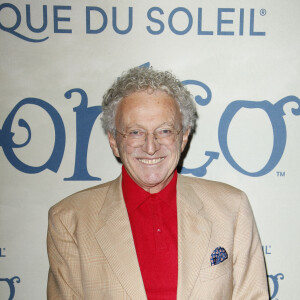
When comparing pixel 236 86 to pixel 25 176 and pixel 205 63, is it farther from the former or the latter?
pixel 25 176

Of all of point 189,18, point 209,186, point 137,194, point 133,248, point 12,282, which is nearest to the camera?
point 133,248

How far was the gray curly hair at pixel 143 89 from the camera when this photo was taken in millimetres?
1283

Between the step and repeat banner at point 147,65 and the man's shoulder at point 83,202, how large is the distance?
439mm

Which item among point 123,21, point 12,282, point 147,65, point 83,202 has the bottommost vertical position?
point 12,282

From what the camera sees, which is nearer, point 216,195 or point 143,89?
point 143,89

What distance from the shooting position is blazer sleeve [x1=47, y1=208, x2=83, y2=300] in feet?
4.21

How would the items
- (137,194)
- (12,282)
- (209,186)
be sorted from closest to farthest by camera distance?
(137,194) < (209,186) < (12,282)

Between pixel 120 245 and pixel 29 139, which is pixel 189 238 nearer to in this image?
pixel 120 245

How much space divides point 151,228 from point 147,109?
45 centimetres

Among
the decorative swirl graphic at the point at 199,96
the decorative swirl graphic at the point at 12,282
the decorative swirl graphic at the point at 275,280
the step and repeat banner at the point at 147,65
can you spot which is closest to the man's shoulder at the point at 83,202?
the step and repeat banner at the point at 147,65

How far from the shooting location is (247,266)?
1.33m

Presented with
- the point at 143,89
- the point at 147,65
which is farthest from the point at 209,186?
the point at 147,65

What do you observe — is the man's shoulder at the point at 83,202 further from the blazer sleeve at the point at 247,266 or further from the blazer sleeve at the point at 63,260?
the blazer sleeve at the point at 247,266

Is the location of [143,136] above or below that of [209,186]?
above
